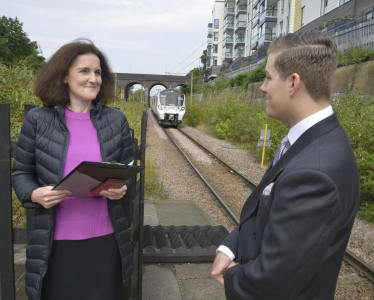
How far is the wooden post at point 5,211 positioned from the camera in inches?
74.4

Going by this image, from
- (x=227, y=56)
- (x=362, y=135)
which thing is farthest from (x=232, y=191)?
(x=227, y=56)

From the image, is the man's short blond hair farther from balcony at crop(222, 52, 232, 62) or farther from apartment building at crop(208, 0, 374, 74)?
balcony at crop(222, 52, 232, 62)

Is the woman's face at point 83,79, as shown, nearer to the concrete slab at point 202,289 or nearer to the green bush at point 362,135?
the concrete slab at point 202,289

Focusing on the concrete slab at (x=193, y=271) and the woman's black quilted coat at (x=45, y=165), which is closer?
the woman's black quilted coat at (x=45, y=165)

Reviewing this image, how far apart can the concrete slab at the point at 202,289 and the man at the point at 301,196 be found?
1708 millimetres

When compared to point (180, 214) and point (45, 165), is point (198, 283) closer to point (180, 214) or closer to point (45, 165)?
point (45, 165)

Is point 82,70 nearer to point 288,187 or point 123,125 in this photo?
point 123,125

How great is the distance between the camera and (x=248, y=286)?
1.07 meters

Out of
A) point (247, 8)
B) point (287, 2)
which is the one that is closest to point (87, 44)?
point (287, 2)

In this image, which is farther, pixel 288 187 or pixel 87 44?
pixel 87 44

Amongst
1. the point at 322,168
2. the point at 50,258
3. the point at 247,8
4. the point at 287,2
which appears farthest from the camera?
the point at 247,8

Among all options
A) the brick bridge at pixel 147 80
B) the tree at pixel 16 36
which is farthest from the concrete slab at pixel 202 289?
the brick bridge at pixel 147 80

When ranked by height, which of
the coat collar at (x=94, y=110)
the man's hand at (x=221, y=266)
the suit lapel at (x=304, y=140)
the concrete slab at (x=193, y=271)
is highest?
the coat collar at (x=94, y=110)

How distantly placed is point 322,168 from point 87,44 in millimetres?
1719
